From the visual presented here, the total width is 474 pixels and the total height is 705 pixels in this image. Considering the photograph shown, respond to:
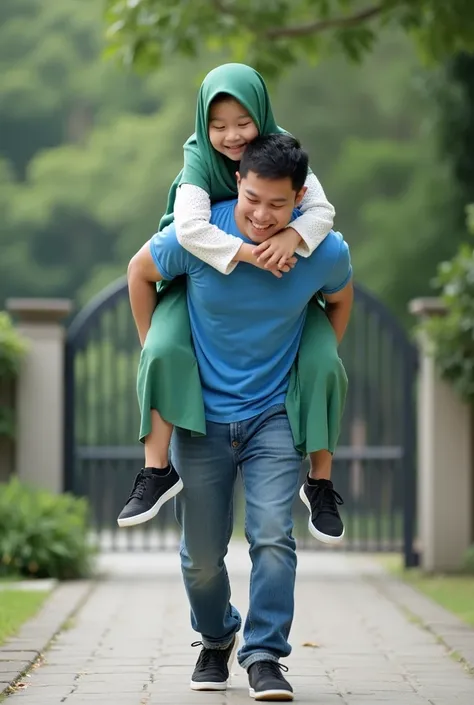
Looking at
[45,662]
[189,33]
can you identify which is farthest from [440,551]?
[45,662]

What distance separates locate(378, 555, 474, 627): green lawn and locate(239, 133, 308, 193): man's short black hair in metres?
3.43

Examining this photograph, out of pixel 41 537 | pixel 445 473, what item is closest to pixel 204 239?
pixel 41 537

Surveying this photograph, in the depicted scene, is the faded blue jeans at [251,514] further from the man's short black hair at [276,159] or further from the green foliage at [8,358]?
the green foliage at [8,358]

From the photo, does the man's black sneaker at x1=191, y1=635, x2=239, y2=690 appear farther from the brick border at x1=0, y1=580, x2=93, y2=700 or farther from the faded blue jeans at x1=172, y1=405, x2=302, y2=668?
the brick border at x1=0, y1=580, x2=93, y2=700

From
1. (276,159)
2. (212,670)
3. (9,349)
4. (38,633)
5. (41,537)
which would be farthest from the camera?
(9,349)

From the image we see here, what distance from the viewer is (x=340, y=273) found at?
526 centimetres

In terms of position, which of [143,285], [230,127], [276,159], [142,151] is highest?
[142,151]

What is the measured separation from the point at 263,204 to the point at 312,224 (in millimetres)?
222

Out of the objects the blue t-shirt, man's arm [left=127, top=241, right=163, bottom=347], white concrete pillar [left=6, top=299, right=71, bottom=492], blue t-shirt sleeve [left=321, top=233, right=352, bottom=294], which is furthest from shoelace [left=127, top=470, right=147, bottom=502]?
white concrete pillar [left=6, top=299, right=71, bottom=492]

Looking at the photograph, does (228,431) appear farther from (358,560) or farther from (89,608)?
(358,560)

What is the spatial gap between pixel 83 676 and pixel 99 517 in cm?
Answer: 643

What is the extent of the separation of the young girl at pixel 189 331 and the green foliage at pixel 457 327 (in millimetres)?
5559

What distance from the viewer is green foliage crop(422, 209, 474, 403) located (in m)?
10.9

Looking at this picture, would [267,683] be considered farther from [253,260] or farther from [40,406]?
[40,406]
